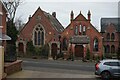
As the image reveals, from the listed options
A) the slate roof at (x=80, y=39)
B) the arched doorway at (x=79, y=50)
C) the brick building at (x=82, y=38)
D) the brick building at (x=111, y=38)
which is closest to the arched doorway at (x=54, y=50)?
the brick building at (x=82, y=38)

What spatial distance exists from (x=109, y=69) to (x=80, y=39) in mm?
33542

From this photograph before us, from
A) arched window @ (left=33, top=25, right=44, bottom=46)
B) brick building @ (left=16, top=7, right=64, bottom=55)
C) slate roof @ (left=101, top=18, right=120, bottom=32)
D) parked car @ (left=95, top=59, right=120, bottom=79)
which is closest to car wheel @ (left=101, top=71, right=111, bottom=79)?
parked car @ (left=95, top=59, right=120, bottom=79)

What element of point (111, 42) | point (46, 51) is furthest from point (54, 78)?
point (111, 42)

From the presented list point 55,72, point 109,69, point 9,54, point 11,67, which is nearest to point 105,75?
point 109,69

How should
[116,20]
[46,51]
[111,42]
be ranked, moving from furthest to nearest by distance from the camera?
[116,20] → [111,42] → [46,51]

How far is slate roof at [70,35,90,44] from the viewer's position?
58.2 metres

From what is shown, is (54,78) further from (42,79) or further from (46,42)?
(46,42)

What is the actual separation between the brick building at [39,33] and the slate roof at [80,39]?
2.96 m

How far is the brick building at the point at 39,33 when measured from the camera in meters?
60.0

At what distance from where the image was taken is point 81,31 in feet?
194

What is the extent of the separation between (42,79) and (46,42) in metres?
36.0

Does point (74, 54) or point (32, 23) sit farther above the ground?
point (32, 23)

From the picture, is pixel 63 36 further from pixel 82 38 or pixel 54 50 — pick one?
pixel 82 38

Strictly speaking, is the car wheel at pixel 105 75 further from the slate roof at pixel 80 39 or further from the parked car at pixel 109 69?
the slate roof at pixel 80 39
